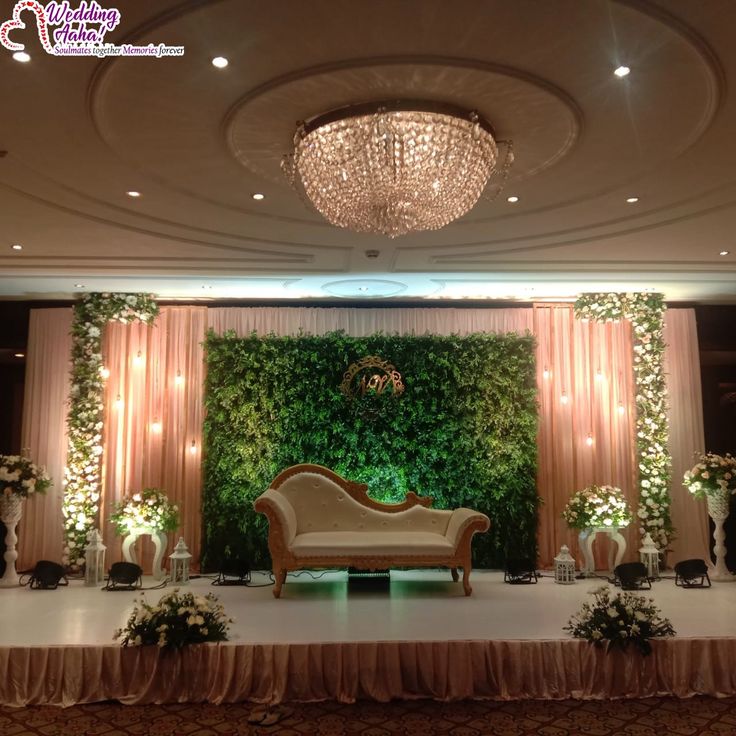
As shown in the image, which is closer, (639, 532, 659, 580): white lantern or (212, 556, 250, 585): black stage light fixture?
(212, 556, 250, 585): black stage light fixture

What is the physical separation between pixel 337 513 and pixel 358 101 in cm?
532

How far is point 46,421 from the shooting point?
900 cm

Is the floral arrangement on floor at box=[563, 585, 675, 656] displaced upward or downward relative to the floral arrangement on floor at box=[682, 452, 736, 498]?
downward

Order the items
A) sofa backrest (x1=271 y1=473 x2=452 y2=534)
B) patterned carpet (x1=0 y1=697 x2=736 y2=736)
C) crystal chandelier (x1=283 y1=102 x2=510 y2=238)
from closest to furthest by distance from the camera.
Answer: crystal chandelier (x1=283 y1=102 x2=510 y2=238) < patterned carpet (x1=0 y1=697 x2=736 y2=736) < sofa backrest (x1=271 y1=473 x2=452 y2=534)

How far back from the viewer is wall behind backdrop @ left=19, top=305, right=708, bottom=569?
29.4ft

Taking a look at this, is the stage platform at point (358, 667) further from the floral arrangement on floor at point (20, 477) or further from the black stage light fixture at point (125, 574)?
the floral arrangement on floor at point (20, 477)

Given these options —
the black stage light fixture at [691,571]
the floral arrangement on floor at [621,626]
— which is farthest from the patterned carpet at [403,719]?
the black stage light fixture at [691,571]

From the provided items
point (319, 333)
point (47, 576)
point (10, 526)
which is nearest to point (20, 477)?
point (10, 526)

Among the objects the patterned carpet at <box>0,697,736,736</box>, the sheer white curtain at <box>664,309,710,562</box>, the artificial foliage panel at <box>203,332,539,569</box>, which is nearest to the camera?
the patterned carpet at <box>0,697,736,736</box>

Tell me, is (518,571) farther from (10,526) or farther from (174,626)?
(10,526)

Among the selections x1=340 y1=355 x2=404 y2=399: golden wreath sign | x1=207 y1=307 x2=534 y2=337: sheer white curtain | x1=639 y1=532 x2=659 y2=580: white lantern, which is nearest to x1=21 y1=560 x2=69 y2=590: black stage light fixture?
x1=207 y1=307 x2=534 y2=337: sheer white curtain

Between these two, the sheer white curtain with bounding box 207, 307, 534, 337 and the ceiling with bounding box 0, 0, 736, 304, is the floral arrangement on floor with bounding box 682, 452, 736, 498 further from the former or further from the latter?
the sheer white curtain with bounding box 207, 307, 534, 337

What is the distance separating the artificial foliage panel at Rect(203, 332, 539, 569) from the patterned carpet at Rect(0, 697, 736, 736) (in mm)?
3934

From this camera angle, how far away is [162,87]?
381 cm
